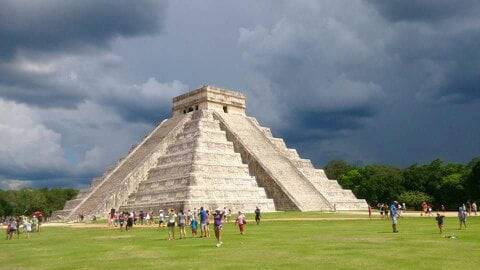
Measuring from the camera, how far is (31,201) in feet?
321

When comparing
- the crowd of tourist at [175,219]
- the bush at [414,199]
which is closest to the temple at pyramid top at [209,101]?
the crowd of tourist at [175,219]

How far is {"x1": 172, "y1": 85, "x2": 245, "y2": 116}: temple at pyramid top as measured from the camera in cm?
5684

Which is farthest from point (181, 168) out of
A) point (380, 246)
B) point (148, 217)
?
point (380, 246)

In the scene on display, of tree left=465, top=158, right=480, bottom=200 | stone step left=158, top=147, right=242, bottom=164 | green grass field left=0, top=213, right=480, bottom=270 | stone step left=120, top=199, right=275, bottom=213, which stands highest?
stone step left=158, top=147, right=242, bottom=164

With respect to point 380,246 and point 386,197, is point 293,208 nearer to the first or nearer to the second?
point 380,246

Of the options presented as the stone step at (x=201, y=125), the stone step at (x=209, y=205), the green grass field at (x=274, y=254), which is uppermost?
the stone step at (x=201, y=125)

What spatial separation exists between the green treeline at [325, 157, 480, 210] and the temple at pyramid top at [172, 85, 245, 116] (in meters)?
25.5

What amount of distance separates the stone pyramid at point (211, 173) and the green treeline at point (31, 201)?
47.2 meters

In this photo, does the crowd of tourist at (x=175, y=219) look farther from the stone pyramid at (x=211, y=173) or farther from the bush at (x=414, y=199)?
the bush at (x=414, y=199)

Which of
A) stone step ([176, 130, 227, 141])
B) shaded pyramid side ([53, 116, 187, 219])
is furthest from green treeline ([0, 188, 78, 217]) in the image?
stone step ([176, 130, 227, 141])

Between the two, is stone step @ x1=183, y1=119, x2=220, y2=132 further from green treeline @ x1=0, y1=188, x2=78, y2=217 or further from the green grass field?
green treeline @ x1=0, y1=188, x2=78, y2=217

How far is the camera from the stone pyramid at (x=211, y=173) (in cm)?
4169

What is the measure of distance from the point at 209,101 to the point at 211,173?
15.3 metres

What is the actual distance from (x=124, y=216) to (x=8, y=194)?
263ft
